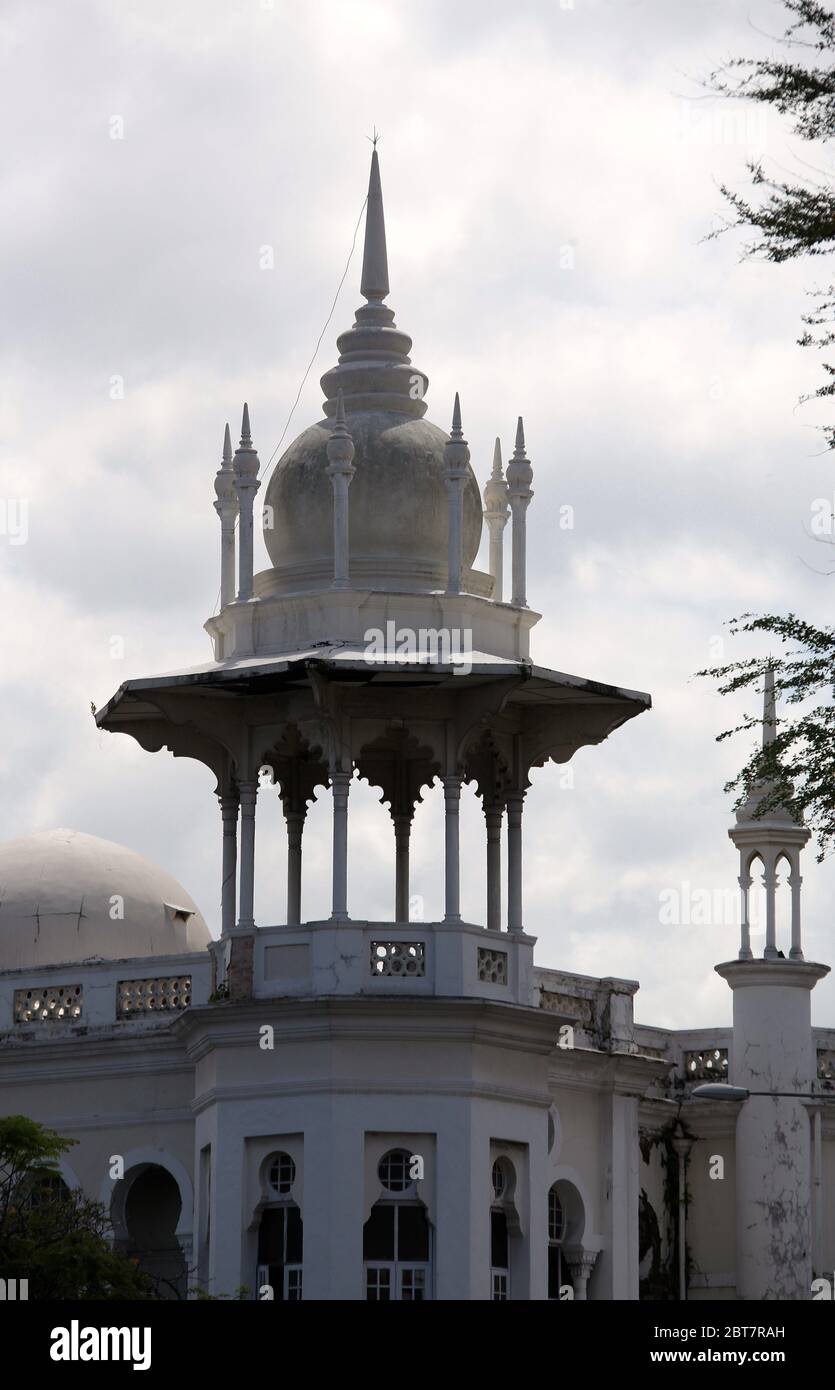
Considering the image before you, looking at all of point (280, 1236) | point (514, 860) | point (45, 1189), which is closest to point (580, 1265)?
point (280, 1236)

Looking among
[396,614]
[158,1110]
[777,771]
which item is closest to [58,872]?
[158,1110]

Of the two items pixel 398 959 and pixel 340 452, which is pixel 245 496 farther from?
pixel 398 959

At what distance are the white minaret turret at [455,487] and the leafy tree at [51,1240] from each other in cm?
845

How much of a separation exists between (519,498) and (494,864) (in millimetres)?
4736

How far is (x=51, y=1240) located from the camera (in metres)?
34.8

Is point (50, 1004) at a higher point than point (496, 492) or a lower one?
lower

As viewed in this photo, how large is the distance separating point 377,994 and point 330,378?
8.85 m

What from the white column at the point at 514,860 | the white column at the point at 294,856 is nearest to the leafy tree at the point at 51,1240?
the white column at the point at 294,856

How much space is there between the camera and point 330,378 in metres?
40.9

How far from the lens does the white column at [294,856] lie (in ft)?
135

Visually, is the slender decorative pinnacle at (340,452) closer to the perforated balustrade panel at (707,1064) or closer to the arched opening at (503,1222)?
the arched opening at (503,1222)

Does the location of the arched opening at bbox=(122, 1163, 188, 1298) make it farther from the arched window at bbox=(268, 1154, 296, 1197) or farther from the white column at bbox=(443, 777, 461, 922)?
the white column at bbox=(443, 777, 461, 922)
